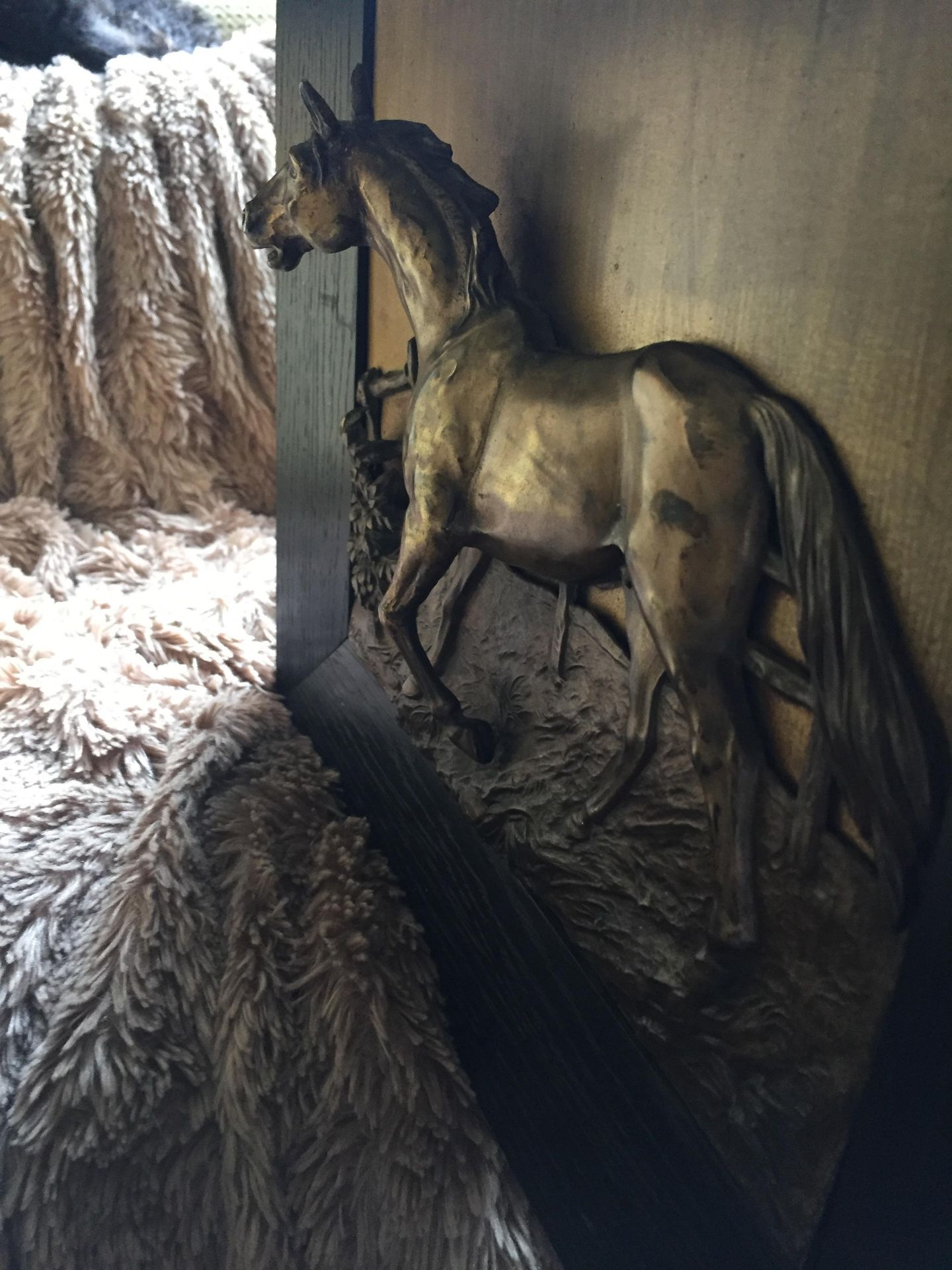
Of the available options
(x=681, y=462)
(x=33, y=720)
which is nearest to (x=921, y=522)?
(x=681, y=462)

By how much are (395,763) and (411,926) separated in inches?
3.6

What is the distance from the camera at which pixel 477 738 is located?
1.48 feet

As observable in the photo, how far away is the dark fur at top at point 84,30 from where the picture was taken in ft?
3.34

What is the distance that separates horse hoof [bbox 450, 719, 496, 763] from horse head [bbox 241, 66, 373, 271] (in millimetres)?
231

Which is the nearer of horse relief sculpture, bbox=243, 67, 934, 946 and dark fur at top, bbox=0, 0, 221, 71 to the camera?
horse relief sculpture, bbox=243, 67, 934, 946

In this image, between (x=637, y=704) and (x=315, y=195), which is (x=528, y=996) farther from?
(x=315, y=195)

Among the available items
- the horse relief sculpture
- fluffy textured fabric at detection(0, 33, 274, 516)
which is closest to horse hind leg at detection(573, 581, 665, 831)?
the horse relief sculpture

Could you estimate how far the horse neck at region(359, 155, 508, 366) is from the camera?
417 mm

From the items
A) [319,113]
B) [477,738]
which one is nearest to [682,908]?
[477,738]

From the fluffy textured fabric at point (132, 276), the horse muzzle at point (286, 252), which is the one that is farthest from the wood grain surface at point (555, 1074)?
the fluffy textured fabric at point (132, 276)

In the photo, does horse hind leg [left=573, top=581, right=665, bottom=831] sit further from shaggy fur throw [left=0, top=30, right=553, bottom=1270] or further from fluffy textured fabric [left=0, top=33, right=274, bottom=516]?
fluffy textured fabric [left=0, top=33, right=274, bottom=516]

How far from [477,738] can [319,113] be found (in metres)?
0.28

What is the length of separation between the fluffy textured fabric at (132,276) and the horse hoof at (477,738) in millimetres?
690

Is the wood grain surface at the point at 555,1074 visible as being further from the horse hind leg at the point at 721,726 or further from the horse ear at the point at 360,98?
the horse ear at the point at 360,98
